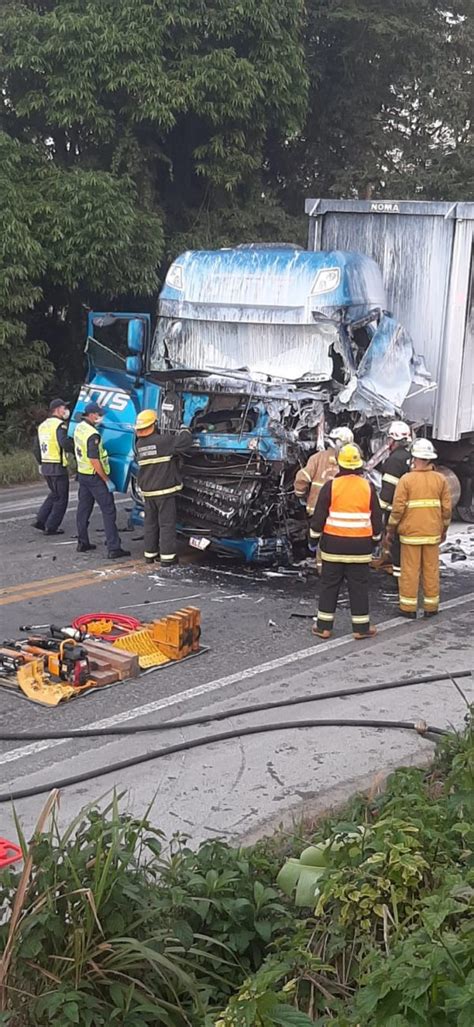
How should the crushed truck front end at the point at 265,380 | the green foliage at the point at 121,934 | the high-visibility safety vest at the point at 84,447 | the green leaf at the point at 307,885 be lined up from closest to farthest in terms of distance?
the green foliage at the point at 121,934 → the green leaf at the point at 307,885 → the crushed truck front end at the point at 265,380 → the high-visibility safety vest at the point at 84,447

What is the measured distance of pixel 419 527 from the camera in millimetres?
8727

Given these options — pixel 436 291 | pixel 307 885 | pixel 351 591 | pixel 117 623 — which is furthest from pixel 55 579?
pixel 307 885

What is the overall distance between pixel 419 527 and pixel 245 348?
257 centimetres

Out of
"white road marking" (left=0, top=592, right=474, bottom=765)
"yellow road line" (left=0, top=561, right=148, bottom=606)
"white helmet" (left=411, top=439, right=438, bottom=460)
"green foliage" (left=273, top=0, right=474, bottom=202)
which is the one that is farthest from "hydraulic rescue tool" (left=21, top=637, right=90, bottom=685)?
"green foliage" (left=273, top=0, right=474, bottom=202)

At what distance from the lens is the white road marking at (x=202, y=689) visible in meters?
6.01

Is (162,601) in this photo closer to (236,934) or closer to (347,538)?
(347,538)

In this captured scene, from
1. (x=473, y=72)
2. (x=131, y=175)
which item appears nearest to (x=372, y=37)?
(x=473, y=72)

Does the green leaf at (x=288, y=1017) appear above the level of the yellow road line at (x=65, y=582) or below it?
above

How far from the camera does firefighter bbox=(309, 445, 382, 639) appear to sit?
8.10 metres

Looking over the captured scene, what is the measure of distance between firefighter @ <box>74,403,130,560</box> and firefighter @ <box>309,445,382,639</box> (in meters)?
2.93

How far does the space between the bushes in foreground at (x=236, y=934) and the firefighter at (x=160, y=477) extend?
5.83m

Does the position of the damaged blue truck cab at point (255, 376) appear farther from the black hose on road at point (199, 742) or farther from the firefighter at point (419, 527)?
the black hose on road at point (199, 742)

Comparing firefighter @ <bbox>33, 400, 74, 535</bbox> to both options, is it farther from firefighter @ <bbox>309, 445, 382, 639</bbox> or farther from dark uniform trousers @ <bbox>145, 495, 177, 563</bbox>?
firefighter @ <bbox>309, 445, 382, 639</bbox>

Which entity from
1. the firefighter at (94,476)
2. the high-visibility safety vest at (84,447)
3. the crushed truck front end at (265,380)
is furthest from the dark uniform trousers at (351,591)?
the high-visibility safety vest at (84,447)
